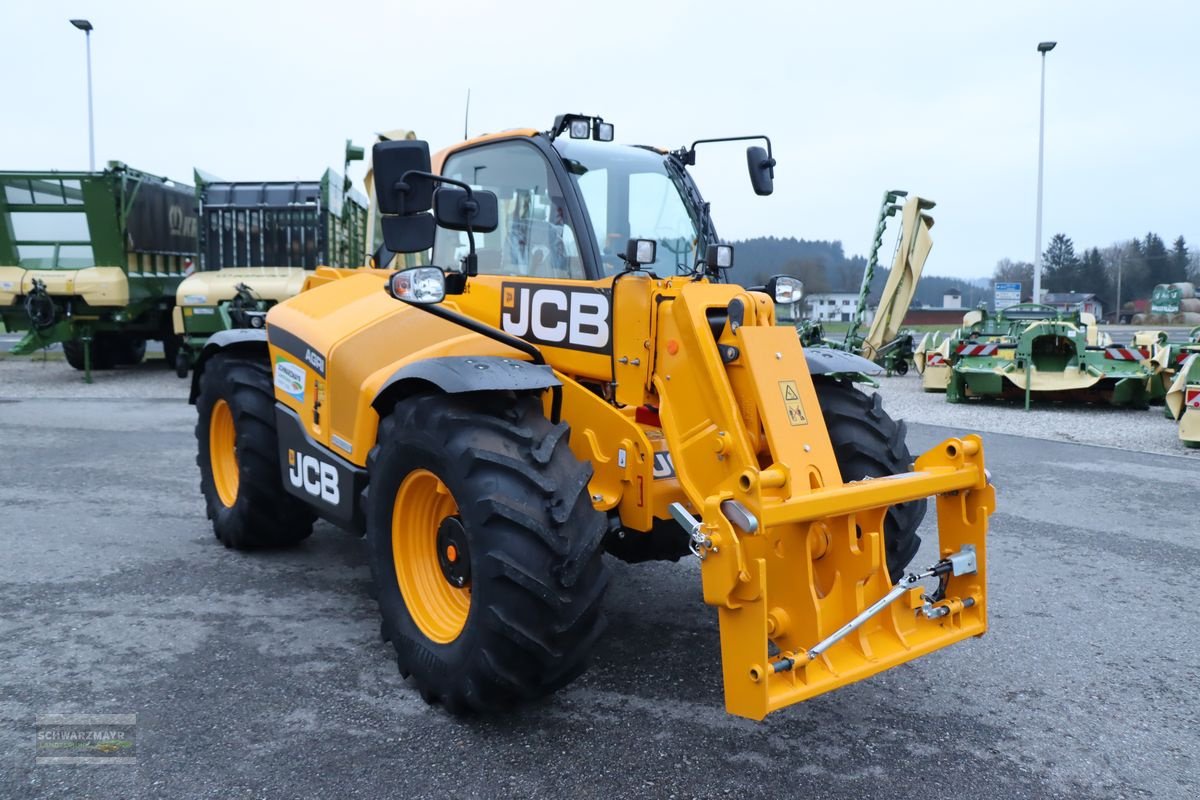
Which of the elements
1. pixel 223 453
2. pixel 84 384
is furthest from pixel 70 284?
pixel 223 453

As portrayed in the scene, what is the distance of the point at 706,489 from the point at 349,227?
13032 mm

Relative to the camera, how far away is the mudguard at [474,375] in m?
3.45

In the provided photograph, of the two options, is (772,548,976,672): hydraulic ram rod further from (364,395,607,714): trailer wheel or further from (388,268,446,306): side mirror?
(388,268,446,306): side mirror

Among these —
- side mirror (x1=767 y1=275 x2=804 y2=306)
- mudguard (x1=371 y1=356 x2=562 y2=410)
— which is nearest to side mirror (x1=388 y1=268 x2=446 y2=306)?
mudguard (x1=371 y1=356 x2=562 y2=410)

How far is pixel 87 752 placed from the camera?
3225 millimetres

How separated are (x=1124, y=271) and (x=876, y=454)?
79.6 m

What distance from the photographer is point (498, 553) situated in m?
3.18

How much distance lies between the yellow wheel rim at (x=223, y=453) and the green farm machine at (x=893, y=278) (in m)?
9.57

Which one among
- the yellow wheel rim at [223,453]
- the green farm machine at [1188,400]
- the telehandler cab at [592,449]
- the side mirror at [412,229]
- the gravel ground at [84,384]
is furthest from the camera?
the gravel ground at [84,384]

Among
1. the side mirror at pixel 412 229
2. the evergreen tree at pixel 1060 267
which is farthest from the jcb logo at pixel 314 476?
the evergreen tree at pixel 1060 267

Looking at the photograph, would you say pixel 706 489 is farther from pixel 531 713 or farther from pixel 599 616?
pixel 531 713

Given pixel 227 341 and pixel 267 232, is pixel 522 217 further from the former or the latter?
pixel 267 232

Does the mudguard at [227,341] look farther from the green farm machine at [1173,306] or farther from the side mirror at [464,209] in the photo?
the green farm machine at [1173,306]

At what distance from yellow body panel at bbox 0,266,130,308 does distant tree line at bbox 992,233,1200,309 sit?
65129 mm
